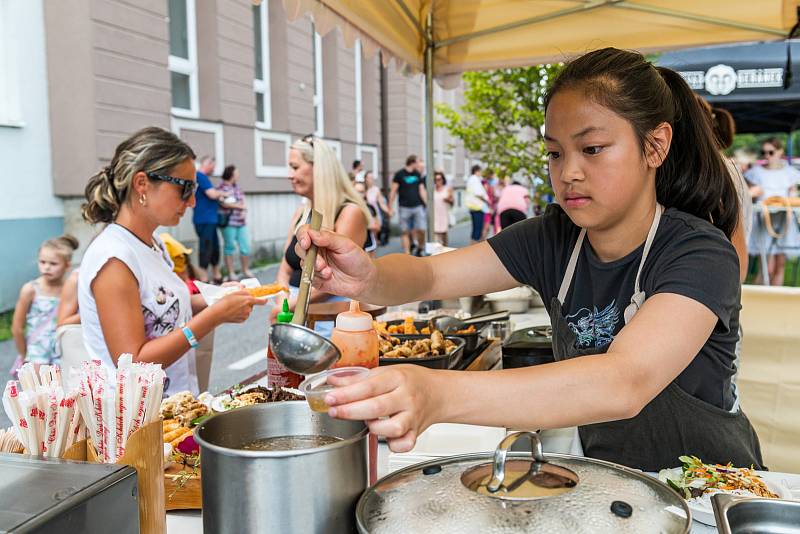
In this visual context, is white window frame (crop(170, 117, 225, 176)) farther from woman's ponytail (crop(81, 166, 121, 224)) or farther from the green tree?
woman's ponytail (crop(81, 166, 121, 224))

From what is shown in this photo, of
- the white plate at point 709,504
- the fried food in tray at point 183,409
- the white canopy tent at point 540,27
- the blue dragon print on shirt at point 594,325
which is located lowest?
the white plate at point 709,504

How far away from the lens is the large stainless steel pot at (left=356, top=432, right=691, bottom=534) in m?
0.91

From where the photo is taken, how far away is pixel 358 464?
0.97 meters

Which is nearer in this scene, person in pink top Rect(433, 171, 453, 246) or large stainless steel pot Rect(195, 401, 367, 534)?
large stainless steel pot Rect(195, 401, 367, 534)

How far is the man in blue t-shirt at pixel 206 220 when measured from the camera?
35.1 feet

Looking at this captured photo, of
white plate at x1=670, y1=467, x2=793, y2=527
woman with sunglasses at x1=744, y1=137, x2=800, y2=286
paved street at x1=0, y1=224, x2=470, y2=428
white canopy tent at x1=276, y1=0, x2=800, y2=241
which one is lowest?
paved street at x1=0, y1=224, x2=470, y2=428

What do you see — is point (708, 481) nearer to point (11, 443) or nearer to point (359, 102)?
point (11, 443)

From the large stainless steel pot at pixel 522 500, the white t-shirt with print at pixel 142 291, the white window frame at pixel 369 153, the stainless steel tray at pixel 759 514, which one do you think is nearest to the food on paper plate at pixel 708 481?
the stainless steel tray at pixel 759 514

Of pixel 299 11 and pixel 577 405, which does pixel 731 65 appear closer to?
pixel 299 11

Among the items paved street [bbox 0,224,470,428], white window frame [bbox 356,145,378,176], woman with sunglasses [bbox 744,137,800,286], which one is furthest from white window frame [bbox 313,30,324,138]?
woman with sunglasses [bbox 744,137,800,286]

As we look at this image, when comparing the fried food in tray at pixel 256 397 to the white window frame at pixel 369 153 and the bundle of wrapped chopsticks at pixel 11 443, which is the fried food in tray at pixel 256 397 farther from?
the white window frame at pixel 369 153

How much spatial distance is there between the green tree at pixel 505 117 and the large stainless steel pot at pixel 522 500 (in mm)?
8225

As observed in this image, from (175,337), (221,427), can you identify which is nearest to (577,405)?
(221,427)

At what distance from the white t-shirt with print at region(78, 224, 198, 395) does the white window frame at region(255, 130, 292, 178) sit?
33.4ft
